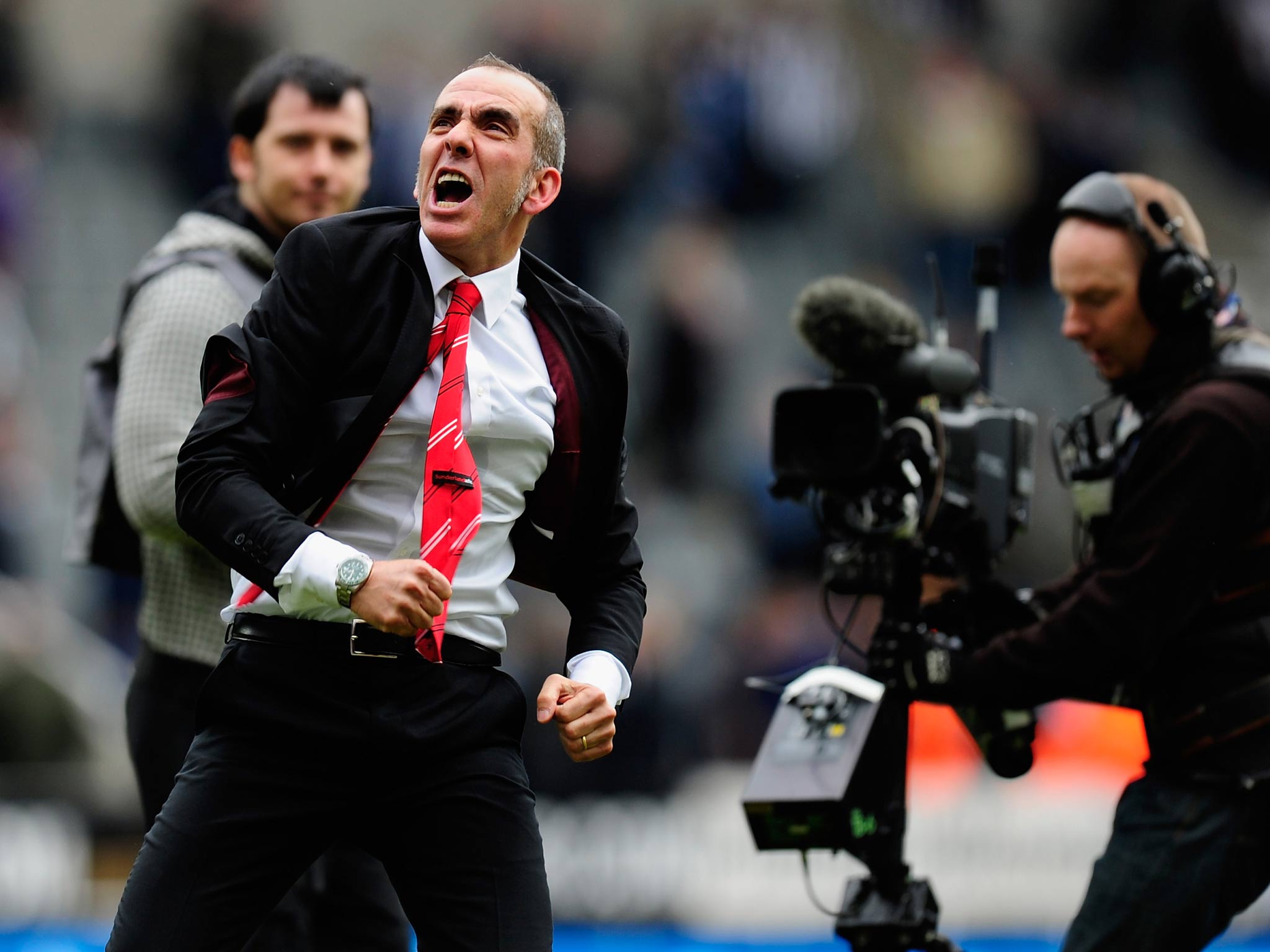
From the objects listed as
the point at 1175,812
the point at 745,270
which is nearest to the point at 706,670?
the point at 745,270

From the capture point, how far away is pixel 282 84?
4125 millimetres

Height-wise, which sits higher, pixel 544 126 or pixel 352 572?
pixel 544 126

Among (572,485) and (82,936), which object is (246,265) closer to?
(572,485)

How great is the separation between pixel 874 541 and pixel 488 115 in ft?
4.47

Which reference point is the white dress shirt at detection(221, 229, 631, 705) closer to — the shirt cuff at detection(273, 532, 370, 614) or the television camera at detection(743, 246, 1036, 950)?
the shirt cuff at detection(273, 532, 370, 614)

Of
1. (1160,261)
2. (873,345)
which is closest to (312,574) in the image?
(873,345)

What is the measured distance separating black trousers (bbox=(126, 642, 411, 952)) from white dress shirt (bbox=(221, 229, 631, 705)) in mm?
814

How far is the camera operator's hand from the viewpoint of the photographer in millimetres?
3932

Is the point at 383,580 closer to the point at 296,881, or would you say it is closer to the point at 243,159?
the point at 296,881

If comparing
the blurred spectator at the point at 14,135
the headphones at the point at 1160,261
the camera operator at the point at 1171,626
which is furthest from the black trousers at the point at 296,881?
the blurred spectator at the point at 14,135

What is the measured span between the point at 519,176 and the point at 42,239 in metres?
7.06

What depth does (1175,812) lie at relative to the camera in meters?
3.71

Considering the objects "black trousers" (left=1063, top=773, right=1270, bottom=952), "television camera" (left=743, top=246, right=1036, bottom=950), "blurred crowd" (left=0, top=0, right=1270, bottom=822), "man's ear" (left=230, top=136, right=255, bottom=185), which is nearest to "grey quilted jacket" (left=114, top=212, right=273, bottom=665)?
"man's ear" (left=230, top=136, right=255, bottom=185)

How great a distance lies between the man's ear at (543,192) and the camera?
3102 millimetres
